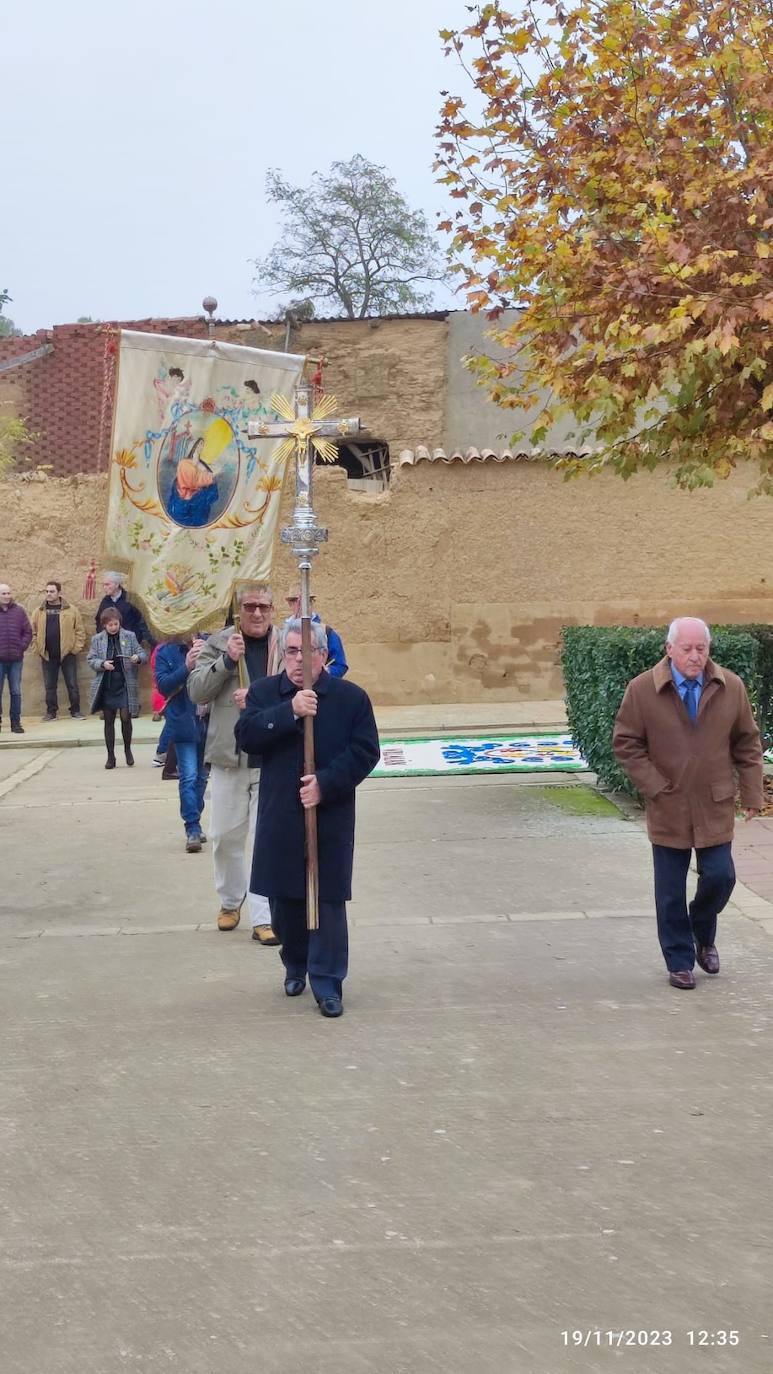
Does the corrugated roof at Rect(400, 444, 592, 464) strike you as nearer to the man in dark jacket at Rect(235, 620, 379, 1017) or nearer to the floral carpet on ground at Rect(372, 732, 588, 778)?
the floral carpet on ground at Rect(372, 732, 588, 778)

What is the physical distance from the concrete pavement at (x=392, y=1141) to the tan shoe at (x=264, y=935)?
0.12 meters

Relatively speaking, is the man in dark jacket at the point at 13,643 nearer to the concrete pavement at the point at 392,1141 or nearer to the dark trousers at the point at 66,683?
the dark trousers at the point at 66,683

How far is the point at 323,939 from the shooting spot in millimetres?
6797

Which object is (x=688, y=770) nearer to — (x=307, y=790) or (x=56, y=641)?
(x=307, y=790)

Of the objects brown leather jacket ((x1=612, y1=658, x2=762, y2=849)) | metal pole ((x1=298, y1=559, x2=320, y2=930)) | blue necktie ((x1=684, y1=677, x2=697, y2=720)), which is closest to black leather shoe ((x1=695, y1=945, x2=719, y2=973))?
brown leather jacket ((x1=612, y1=658, x2=762, y2=849))

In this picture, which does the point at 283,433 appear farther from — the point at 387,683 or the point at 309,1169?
the point at 387,683

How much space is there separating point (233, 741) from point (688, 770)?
2562 millimetres

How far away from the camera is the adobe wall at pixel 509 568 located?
2038 centimetres

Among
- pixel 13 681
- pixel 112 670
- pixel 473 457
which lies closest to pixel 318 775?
pixel 112 670

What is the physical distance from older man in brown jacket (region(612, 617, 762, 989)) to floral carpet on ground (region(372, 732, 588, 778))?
6708 mm

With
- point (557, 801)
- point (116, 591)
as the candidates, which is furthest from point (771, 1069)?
point (116, 591)

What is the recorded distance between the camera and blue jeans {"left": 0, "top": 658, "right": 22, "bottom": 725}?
20.0 meters

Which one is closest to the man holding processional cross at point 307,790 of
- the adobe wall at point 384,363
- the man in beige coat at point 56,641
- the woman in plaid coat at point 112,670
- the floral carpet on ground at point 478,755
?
the floral carpet on ground at point 478,755

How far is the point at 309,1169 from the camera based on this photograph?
4902 mm
